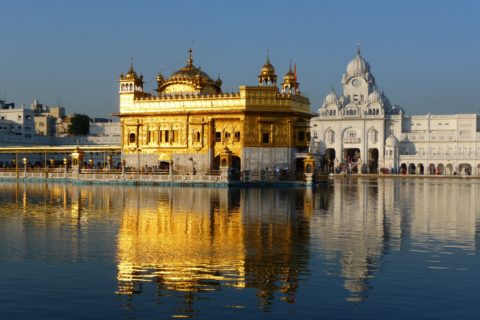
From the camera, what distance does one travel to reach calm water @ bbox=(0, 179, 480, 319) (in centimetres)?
1026

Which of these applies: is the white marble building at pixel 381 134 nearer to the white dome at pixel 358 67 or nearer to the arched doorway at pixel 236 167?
the white dome at pixel 358 67

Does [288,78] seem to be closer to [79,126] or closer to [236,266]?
[236,266]

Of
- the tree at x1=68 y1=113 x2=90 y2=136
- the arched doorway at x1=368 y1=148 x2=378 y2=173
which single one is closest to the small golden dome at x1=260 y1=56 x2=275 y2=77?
the arched doorway at x1=368 y1=148 x2=378 y2=173

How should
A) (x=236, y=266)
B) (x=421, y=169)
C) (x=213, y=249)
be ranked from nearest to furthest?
1. (x=236, y=266)
2. (x=213, y=249)
3. (x=421, y=169)

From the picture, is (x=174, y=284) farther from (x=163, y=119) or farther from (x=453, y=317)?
(x=163, y=119)

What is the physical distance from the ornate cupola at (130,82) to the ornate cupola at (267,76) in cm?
1219

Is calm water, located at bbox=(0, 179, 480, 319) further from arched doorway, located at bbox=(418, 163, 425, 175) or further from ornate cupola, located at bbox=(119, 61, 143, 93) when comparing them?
arched doorway, located at bbox=(418, 163, 425, 175)

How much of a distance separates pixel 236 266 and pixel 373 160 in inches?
4320

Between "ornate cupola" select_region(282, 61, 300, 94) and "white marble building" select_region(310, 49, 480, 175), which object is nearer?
"ornate cupola" select_region(282, 61, 300, 94)

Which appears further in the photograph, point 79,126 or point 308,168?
point 79,126

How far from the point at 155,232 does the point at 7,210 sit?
9792mm

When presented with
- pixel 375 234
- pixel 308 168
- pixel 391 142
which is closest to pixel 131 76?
pixel 308 168

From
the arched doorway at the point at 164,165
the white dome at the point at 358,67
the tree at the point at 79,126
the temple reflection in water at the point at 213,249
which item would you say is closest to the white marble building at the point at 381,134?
the white dome at the point at 358,67

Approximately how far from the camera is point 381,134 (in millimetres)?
117625
